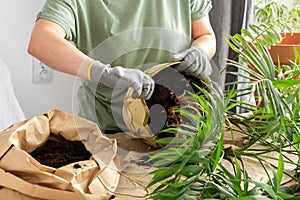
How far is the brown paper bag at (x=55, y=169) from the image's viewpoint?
857 millimetres

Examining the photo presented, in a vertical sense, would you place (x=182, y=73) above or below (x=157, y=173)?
above

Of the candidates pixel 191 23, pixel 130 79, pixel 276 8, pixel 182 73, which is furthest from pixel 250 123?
pixel 276 8

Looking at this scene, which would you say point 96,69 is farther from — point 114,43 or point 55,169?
point 55,169

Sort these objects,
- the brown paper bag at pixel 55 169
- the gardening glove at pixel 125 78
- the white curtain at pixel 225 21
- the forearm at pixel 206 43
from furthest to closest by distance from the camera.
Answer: the white curtain at pixel 225 21 → the forearm at pixel 206 43 → the gardening glove at pixel 125 78 → the brown paper bag at pixel 55 169

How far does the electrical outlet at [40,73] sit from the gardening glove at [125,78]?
0.99m

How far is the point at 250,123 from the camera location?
1169mm

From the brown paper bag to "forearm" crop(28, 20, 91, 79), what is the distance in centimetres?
21

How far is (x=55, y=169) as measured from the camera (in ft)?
2.86

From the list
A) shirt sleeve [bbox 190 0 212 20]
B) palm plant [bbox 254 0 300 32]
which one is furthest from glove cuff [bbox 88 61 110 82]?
palm plant [bbox 254 0 300 32]

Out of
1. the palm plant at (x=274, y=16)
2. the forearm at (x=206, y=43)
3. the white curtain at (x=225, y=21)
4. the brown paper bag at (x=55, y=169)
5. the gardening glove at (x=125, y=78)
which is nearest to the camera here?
the brown paper bag at (x=55, y=169)

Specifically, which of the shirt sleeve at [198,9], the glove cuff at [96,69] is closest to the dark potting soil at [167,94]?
the glove cuff at [96,69]

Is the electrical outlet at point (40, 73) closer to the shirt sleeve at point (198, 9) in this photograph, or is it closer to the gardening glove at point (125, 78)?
the shirt sleeve at point (198, 9)

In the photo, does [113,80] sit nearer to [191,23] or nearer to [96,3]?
[96,3]

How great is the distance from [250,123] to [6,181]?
0.60m
